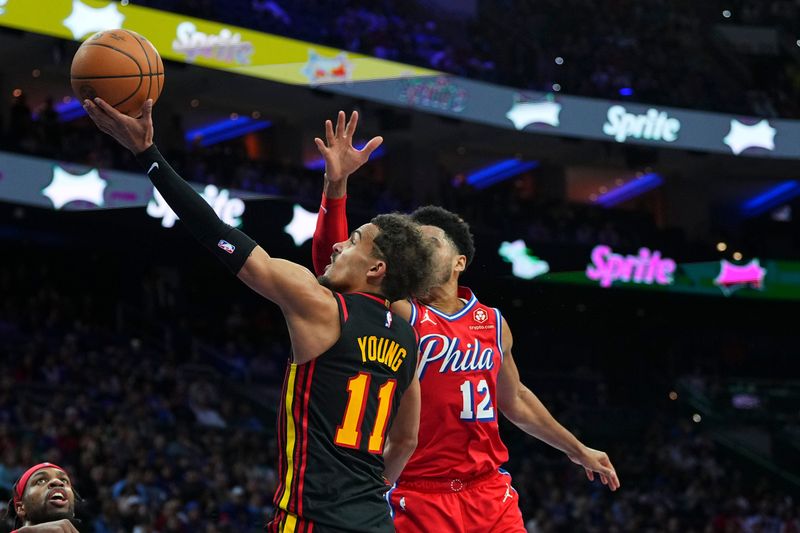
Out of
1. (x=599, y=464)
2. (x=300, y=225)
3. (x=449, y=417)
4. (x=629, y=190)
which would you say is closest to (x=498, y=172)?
(x=629, y=190)

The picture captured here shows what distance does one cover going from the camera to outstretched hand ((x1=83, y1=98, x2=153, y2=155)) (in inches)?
169

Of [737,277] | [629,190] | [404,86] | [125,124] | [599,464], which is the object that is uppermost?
[125,124]

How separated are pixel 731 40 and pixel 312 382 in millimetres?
31641

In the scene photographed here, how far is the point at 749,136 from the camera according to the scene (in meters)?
28.5

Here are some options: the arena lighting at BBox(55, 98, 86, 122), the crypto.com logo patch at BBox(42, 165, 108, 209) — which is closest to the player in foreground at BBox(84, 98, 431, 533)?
the crypto.com logo patch at BBox(42, 165, 108, 209)

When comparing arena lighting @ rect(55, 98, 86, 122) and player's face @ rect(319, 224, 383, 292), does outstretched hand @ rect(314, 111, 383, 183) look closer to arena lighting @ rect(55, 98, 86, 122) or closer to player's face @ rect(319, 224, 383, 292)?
player's face @ rect(319, 224, 383, 292)

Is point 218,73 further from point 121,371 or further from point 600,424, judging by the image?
point 600,424

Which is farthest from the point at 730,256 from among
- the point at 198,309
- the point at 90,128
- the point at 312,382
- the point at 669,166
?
the point at 312,382

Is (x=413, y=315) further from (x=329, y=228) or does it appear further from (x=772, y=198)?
(x=772, y=198)

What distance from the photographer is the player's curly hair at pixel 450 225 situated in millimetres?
6102

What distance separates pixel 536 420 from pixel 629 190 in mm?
29694

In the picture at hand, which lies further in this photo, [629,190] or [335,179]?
[629,190]

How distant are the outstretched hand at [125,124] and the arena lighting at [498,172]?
28483 mm

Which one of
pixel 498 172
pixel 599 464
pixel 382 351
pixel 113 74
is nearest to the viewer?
pixel 382 351
